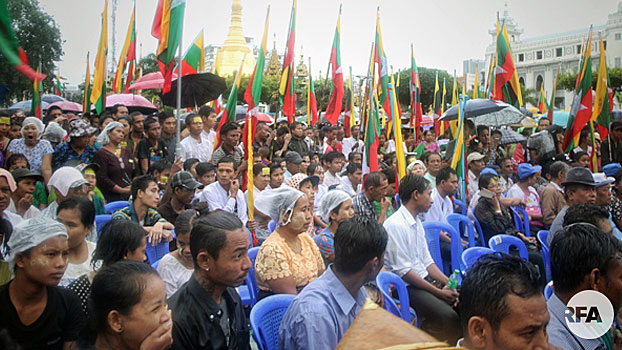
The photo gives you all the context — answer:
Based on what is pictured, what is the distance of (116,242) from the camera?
3.10 meters

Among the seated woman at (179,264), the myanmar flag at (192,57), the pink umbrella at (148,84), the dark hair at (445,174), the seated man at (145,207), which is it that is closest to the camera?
the seated woman at (179,264)

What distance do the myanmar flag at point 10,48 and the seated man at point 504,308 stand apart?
217 centimetres

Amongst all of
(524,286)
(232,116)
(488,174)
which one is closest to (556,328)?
(524,286)

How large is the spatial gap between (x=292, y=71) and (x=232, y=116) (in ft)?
Result: 6.42

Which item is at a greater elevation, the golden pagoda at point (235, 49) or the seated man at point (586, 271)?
the golden pagoda at point (235, 49)

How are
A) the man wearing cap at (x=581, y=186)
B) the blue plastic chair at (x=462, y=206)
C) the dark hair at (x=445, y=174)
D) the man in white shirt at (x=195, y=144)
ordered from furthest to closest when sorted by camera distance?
1. the man in white shirt at (x=195, y=144)
2. the blue plastic chair at (x=462, y=206)
3. the dark hair at (x=445, y=174)
4. the man wearing cap at (x=581, y=186)

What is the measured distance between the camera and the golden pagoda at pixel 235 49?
52.6 m

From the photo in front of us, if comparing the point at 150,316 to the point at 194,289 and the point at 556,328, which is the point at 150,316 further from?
the point at 556,328

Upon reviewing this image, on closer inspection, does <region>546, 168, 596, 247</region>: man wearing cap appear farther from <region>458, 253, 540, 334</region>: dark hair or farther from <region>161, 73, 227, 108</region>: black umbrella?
<region>161, 73, 227, 108</region>: black umbrella

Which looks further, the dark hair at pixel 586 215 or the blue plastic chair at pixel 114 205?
the blue plastic chair at pixel 114 205

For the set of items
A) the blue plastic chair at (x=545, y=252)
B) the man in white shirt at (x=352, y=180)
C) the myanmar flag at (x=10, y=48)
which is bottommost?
the blue plastic chair at (x=545, y=252)

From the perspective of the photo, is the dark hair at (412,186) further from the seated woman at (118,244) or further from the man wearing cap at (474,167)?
the man wearing cap at (474,167)

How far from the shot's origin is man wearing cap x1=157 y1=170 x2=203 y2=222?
16.4 feet

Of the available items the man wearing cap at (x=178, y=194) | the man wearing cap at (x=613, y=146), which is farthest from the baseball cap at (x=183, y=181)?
the man wearing cap at (x=613, y=146)
